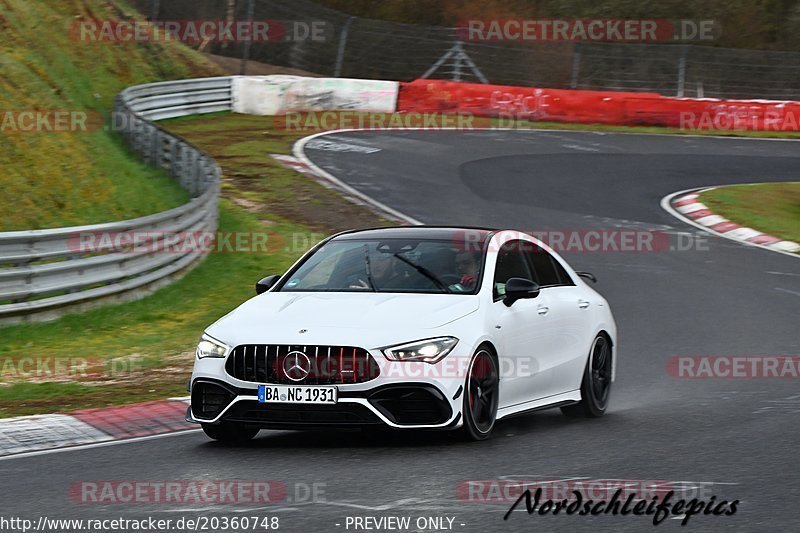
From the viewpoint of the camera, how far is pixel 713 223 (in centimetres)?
2333

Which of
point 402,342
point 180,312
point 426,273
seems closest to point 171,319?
point 180,312

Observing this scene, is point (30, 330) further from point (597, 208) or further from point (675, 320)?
point (597, 208)

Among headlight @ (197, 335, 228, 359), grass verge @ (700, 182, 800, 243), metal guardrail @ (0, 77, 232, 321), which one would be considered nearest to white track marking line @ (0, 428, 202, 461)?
headlight @ (197, 335, 228, 359)

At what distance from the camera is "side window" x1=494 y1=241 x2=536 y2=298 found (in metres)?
9.53

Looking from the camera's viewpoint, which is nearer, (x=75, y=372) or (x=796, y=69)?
(x=75, y=372)

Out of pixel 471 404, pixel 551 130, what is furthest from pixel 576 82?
pixel 471 404

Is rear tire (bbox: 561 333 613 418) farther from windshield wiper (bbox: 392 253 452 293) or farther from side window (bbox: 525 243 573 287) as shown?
windshield wiper (bbox: 392 253 452 293)

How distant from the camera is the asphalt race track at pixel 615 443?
6.79 meters

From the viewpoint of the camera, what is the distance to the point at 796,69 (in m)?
38.2

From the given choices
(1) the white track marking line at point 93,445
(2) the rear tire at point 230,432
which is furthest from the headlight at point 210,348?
(1) the white track marking line at point 93,445

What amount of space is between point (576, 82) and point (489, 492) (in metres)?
32.9

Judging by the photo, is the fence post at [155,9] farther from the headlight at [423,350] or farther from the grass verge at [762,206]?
the headlight at [423,350]

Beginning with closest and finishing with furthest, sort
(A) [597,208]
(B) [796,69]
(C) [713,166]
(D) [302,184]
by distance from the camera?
(A) [597,208], (D) [302,184], (C) [713,166], (B) [796,69]

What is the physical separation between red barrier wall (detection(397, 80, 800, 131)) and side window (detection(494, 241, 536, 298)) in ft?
88.8
